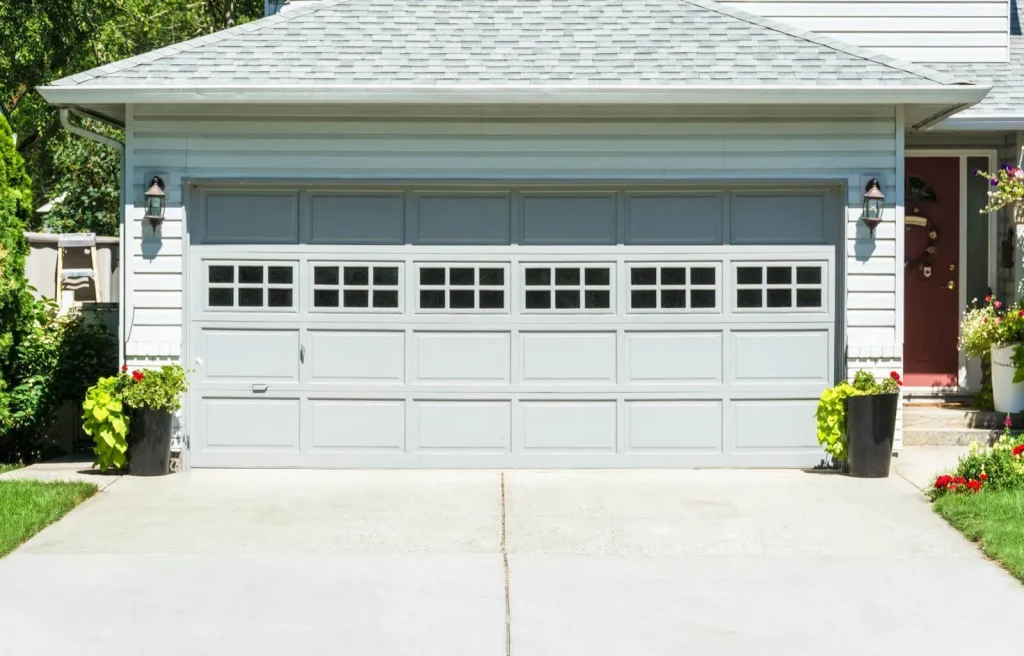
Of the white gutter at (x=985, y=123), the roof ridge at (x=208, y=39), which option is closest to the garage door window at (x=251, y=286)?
the roof ridge at (x=208, y=39)

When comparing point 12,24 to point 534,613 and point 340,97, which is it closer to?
point 340,97

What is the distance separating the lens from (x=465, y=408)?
10203 millimetres

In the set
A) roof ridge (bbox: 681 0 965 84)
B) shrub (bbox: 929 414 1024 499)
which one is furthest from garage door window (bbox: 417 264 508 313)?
shrub (bbox: 929 414 1024 499)

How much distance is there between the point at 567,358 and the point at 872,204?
8.63 feet

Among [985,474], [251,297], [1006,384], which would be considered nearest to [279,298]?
[251,297]

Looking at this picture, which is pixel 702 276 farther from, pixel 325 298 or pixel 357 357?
pixel 325 298

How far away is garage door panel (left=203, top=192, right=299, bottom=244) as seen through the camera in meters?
10.1

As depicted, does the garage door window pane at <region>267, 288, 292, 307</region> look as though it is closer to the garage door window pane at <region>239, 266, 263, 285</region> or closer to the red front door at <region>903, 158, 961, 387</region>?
the garage door window pane at <region>239, 266, 263, 285</region>

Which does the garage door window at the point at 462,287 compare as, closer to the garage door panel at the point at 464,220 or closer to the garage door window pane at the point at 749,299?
the garage door panel at the point at 464,220

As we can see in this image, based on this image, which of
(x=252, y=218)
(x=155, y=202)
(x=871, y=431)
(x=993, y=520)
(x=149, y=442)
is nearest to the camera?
(x=993, y=520)

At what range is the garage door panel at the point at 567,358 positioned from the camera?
10188 mm

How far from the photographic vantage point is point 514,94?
956cm

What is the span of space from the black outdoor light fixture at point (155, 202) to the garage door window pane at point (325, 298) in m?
1.32

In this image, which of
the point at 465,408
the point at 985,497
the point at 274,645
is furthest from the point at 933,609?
the point at 465,408
